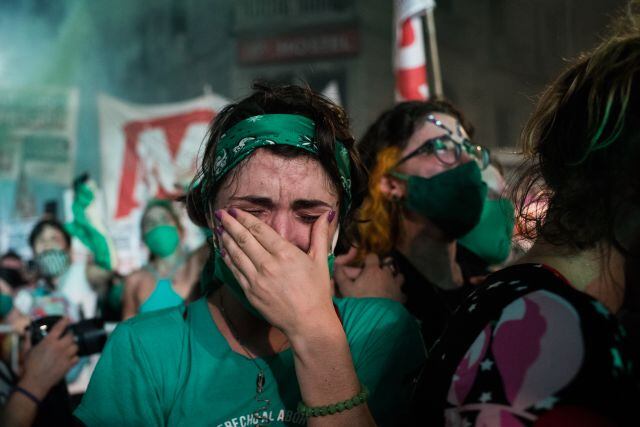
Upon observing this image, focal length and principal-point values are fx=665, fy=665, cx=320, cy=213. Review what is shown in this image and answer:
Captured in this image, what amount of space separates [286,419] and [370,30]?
12.2m

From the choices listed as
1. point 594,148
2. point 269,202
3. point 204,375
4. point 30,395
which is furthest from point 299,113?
point 30,395

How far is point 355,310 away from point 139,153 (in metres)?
7.74

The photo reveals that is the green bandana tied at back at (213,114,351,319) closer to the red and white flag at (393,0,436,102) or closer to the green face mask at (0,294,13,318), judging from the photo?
the red and white flag at (393,0,436,102)

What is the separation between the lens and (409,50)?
4656mm

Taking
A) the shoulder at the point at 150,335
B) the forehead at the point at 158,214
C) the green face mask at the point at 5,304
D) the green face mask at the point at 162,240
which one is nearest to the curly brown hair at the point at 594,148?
the shoulder at the point at 150,335

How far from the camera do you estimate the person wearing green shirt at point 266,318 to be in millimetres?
1387

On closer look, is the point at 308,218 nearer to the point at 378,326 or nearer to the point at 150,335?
the point at 378,326

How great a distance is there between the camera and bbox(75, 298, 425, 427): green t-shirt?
5.10 ft

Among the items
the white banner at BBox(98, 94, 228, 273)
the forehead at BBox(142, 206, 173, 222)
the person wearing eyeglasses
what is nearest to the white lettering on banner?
the person wearing eyeglasses

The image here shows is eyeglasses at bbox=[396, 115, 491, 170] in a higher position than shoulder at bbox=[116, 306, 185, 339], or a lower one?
higher

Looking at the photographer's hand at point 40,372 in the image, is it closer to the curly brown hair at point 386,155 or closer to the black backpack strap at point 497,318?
the curly brown hair at point 386,155

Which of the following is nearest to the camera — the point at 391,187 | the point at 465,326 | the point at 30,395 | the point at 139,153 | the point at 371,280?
the point at 465,326

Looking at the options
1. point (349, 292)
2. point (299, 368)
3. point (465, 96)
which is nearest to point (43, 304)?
point (349, 292)

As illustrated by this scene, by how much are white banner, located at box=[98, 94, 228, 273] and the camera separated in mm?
6241
